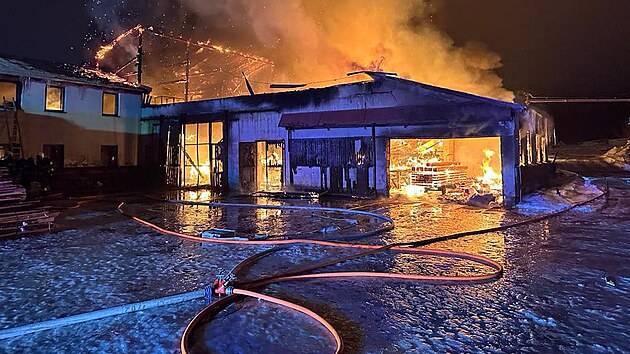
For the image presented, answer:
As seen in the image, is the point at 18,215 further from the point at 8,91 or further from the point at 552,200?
the point at 552,200

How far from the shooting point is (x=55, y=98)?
18.7 m

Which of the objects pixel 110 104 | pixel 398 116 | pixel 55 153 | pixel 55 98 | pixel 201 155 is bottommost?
pixel 55 153

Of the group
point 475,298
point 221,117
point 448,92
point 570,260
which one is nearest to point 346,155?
point 448,92

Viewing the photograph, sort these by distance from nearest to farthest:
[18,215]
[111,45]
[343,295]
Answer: [343,295]
[18,215]
[111,45]

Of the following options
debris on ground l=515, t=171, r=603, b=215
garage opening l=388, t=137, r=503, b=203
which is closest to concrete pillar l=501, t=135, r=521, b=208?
debris on ground l=515, t=171, r=603, b=215

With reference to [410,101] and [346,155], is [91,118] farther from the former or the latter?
[410,101]

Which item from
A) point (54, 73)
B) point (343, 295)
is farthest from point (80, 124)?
point (343, 295)

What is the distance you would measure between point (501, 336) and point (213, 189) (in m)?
17.7

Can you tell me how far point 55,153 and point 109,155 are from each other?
2.60 m

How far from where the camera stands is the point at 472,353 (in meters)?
3.14

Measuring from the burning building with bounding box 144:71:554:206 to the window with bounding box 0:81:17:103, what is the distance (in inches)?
236

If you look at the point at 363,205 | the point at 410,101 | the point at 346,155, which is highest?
the point at 410,101

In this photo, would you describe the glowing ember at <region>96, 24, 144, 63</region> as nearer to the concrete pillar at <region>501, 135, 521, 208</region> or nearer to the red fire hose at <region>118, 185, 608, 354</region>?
the red fire hose at <region>118, 185, 608, 354</region>

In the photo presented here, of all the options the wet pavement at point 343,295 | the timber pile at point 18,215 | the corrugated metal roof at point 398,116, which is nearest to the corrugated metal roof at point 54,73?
the corrugated metal roof at point 398,116
